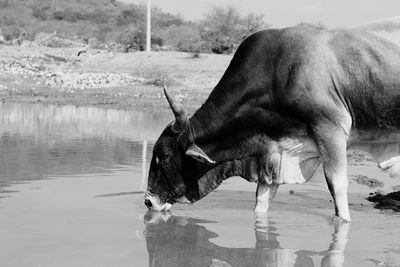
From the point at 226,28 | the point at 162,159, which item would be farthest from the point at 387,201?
the point at 226,28

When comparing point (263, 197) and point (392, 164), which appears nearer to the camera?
point (392, 164)

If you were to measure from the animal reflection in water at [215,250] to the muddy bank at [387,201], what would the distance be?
3.71 feet

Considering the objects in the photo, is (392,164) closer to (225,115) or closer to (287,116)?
(287,116)

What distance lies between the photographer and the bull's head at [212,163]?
7.21 m

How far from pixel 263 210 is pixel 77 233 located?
190cm

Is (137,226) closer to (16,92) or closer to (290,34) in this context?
(290,34)

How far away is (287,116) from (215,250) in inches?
59.7

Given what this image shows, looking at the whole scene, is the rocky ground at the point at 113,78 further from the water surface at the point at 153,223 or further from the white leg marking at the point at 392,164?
the white leg marking at the point at 392,164

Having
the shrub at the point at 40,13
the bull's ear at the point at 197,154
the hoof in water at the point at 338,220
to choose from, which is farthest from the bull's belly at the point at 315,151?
the shrub at the point at 40,13

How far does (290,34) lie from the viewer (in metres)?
7.25

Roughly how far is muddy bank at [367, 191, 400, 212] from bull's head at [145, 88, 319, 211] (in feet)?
3.35

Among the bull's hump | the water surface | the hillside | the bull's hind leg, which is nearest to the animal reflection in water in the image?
the water surface

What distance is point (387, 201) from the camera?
815 cm

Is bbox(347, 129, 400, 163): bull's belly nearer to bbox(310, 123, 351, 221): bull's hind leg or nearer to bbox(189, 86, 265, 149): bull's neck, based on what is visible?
bbox(310, 123, 351, 221): bull's hind leg
